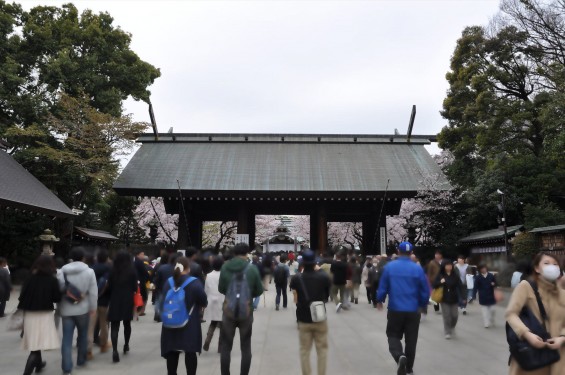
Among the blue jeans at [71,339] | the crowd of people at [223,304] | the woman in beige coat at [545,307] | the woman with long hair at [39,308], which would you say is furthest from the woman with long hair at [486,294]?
the woman with long hair at [39,308]

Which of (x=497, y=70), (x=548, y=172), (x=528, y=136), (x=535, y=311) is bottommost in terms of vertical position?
(x=535, y=311)

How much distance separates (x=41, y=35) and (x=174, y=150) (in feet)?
31.9

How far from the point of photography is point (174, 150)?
102 feet

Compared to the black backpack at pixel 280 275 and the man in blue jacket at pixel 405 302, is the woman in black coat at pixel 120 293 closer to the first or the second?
the man in blue jacket at pixel 405 302

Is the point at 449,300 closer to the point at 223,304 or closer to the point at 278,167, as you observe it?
the point at 223,304

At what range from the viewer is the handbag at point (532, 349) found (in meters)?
3.84

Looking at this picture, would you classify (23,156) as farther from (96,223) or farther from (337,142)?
(337,142)

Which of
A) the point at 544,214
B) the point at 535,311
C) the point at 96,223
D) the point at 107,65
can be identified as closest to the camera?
the point at 535,311

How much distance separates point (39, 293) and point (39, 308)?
0.18 m

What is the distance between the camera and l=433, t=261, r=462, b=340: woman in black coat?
942 centimetres

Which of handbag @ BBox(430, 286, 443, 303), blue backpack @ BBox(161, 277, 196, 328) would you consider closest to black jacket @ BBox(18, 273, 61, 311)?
blue backpack @ BBox(161, 277, 196, 328)

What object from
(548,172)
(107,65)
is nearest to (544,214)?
(548,172)

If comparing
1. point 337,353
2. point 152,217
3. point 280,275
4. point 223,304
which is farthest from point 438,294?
point 152,217

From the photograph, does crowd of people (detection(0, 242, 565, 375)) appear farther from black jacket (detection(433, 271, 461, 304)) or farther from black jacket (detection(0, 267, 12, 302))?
black jacket (detection(0, 267, 12, 302))
